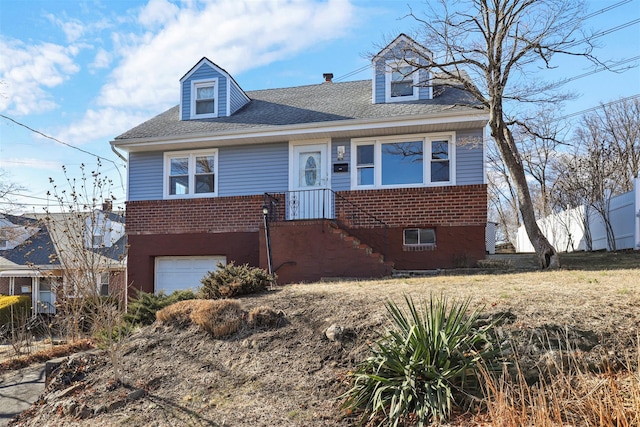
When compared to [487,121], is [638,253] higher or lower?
lower

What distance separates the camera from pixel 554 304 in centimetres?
563

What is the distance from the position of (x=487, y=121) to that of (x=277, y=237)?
18.8ft

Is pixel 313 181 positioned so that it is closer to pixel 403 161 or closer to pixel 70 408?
pixel 403 161

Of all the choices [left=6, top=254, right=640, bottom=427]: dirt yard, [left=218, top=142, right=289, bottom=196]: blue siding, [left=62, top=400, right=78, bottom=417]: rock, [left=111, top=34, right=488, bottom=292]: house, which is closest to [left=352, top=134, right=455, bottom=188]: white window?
[left=111, top=34, right=488, bottom=292]: house

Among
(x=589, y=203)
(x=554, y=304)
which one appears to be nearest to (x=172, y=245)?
(x=554, y=304)

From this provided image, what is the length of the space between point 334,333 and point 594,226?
1592 cm

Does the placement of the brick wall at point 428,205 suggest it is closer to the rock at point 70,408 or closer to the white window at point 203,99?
the white window at point 203,99

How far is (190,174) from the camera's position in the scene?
45.6ft

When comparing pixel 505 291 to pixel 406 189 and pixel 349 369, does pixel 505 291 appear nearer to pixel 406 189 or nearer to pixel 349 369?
pixel 349 369

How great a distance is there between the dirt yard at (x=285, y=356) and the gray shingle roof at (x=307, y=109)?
6.51 m

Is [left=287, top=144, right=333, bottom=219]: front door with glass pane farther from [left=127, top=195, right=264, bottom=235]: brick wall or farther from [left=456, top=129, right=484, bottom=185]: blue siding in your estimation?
[left=456, top=129, right=484, bottom=185]: blue siding

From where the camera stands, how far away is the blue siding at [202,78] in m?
14.9

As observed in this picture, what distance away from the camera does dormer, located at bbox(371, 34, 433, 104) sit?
1261 centimetres

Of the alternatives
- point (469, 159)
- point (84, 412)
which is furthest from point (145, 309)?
point (469, 159)
